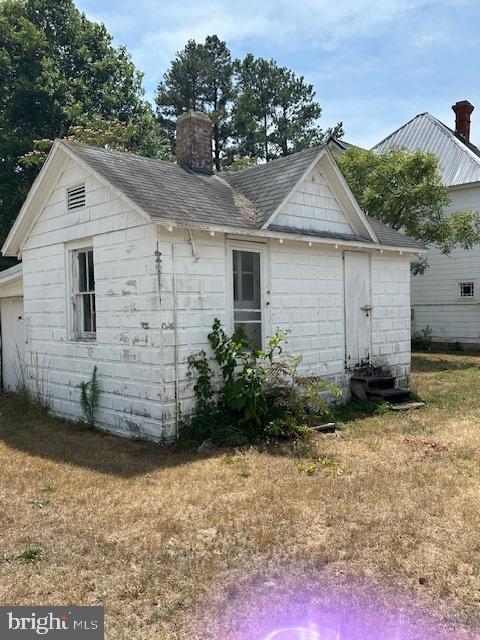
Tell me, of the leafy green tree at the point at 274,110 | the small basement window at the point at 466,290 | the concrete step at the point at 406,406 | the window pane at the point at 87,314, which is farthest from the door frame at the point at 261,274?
the leafy green tree at the point at 274,110

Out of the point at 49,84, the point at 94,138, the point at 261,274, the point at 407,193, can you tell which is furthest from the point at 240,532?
the point at 49,84

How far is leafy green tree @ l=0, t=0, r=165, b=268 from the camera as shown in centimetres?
2462

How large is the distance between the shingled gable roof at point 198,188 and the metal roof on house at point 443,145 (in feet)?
36.9

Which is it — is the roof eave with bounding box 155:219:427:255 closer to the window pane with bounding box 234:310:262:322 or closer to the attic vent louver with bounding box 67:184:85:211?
the window pane with bounding box 234:310:262:322

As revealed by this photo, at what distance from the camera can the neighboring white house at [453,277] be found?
854 inches

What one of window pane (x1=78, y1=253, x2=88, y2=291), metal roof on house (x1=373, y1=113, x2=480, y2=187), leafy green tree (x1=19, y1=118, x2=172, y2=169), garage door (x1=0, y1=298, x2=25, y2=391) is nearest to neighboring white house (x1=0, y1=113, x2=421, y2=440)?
window pane (x1=78, y1=253, x2=88, y2=291)

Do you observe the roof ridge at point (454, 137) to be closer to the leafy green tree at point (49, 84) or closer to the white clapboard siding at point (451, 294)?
the white clapboard siding at point (451, 294)

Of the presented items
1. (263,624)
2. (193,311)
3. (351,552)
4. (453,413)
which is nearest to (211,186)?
(193,311)

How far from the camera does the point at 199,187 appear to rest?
1011 cm

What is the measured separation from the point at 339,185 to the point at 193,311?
14.4ft

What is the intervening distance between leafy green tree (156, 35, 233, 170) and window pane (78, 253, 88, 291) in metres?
28.3

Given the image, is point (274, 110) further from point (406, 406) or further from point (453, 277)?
point (406, 406)

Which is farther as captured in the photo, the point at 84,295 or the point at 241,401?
the point at 84,295

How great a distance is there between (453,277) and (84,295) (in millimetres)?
17068
